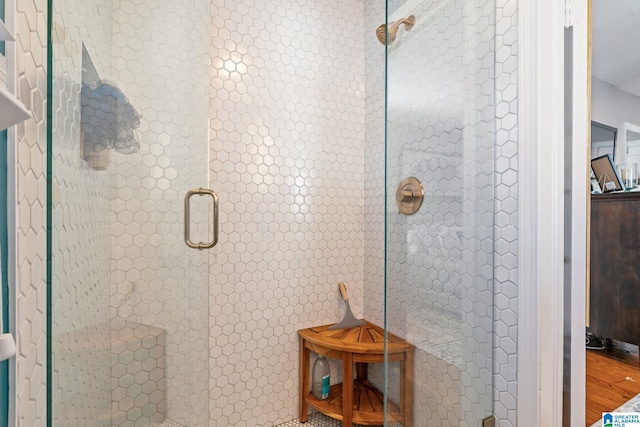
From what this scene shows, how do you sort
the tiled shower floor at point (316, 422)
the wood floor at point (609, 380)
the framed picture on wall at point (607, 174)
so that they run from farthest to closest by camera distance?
the framed picture on wall at point (607, 174)
the tiled shower floor at point (316, 422)
the wood floor at point (609, 380)

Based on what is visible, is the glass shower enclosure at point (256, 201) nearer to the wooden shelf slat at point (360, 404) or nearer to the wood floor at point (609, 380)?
the wooden shelf slat at point (360, 404)

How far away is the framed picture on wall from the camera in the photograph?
2.01 m

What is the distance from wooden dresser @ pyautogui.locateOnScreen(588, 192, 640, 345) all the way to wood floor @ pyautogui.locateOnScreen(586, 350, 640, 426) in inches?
4.6

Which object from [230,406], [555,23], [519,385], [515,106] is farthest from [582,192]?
[230,406]

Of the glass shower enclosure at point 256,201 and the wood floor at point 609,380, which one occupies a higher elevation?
the glass shower enclosure at point 256,201

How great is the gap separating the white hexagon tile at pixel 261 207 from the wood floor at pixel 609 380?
569 mm

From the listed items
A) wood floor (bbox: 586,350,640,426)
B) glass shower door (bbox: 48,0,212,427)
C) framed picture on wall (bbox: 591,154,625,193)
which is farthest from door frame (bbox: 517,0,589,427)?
framed picture on wall (bbox: 591,154,625,193)

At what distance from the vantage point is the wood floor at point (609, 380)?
1296 mm

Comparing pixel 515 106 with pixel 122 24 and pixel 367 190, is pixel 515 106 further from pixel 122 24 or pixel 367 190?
pixel 122 24

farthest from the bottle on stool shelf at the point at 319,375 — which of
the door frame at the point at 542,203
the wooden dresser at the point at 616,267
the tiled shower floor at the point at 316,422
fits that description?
the wooden dresser at the point at 616,267

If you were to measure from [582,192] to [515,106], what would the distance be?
13.9 inches

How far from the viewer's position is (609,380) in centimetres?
156

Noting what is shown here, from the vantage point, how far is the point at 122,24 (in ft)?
2.84

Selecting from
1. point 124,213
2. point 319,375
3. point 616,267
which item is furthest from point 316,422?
point 616,267
